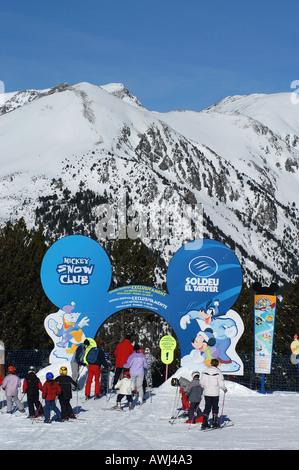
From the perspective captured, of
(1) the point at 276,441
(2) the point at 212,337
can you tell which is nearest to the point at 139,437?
(1) the point at 276,441

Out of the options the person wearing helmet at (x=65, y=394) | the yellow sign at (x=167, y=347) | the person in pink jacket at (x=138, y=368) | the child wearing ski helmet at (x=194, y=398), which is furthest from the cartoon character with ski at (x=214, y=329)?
the person wearing helmet at (x=65, y=394)

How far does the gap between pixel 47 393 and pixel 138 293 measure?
966 centimetres

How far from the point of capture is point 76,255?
26.1 metres

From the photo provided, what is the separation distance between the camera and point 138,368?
64.1 ft

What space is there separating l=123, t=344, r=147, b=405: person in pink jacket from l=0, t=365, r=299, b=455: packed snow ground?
57 centimetres

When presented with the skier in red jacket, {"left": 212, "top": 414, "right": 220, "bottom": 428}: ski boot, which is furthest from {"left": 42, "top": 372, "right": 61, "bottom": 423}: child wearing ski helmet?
the skier in red jacket

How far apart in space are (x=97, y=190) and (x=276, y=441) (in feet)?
591

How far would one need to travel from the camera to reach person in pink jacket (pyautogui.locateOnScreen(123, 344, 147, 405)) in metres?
19.5

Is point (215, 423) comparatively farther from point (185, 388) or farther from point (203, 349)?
point (203, 349)

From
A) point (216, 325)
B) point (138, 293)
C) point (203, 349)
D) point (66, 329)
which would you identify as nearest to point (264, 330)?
point (216, 325)

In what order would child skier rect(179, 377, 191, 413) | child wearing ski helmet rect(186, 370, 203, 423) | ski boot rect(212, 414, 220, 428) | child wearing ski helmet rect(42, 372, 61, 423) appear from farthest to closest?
child skier rect(179, 377, 191, 413) → child wearing ski helmet rect(186, 370, 203, 423) → child wearing ski helmet rect(42, 372, 61, 423) → ski boot rect(212, 414, 220, 428)

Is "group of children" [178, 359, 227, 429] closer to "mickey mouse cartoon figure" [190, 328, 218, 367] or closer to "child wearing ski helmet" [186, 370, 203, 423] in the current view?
"child wearing ski helmet" [186, 370, 203, 423]

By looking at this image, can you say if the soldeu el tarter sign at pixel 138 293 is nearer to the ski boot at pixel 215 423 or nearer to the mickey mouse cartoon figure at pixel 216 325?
the mickey mouse cartoon figure at pixel 216 325

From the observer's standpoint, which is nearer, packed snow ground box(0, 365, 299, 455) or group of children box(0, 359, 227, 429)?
packed snow ground box(0, 365, 299, 455)
